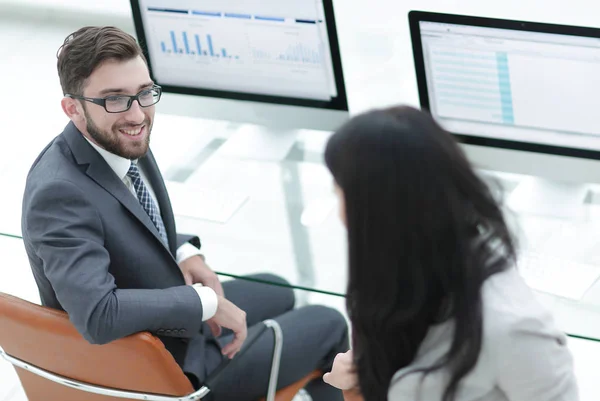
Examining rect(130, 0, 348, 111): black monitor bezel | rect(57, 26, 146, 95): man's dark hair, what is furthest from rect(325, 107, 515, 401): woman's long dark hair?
rect(130, 0, 348, 111): black monitor bezel

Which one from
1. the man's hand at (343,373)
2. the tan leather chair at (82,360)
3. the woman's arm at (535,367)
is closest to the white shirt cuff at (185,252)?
the tan leather chair at (82,360)

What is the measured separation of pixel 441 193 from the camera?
1342 millimetres

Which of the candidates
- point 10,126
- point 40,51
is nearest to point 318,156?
point 10,126

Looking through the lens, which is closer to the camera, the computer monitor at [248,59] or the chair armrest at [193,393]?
the chair armrest at [193,393]

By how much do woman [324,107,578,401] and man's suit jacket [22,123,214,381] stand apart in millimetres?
579

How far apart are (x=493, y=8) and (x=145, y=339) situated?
325cm

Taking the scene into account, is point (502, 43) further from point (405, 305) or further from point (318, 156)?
point (405, 305)

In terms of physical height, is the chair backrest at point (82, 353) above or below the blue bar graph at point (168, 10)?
below

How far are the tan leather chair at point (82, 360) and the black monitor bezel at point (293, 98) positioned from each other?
Answer: 0.99 meters

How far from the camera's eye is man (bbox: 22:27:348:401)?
1919mm

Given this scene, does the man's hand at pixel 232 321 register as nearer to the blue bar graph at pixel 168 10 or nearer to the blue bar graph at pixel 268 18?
the blue bar graph at pixel 268 18

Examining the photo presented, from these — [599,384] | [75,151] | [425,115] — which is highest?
[425,115]

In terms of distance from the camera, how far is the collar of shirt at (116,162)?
6.93ft

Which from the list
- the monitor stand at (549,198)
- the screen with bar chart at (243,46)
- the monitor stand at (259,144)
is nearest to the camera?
the monitor stand at (549,198)
